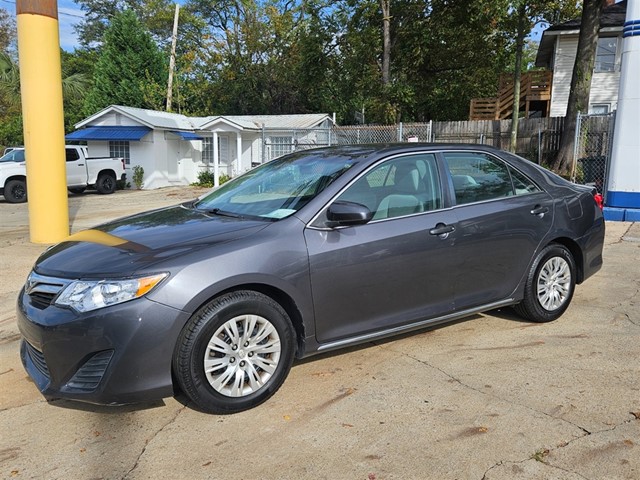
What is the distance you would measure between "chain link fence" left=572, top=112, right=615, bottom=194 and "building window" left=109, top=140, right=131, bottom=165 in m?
18.4

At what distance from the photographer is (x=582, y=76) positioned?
17.1 meters

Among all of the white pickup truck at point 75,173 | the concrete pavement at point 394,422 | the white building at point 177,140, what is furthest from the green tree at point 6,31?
the concrete pavement at point 394,422

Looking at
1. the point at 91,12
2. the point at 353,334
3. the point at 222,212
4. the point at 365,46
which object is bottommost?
the point at 353,334

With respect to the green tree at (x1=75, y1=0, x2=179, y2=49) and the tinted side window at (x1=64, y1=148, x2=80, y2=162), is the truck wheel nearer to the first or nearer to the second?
the tinted side window at (x1=64, y1=148, x2=80, y2=162)

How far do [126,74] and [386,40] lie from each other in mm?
15871

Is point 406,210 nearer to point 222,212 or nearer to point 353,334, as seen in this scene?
point 353,334

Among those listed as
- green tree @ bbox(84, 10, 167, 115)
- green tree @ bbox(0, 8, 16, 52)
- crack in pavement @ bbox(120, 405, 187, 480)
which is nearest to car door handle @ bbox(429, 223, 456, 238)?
crack in pavement @ bbox(120, 405, 187, 480)

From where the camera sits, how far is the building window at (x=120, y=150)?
24.9 meters

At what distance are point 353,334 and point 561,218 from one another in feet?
7.78

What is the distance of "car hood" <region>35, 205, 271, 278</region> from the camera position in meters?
3.22

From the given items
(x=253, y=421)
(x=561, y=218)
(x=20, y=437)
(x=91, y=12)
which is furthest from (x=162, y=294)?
(x=91, y=12)

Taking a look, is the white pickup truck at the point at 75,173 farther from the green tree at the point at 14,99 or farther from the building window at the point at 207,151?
the green tree at the point at 14,99

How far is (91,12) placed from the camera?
51.3 metres

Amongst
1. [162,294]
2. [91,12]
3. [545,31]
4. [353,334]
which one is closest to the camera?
[162,294]
